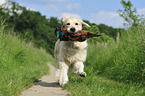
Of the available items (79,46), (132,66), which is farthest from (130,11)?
(79,46)


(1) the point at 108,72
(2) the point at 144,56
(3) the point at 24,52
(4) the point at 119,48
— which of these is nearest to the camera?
(2) the point at 144,56

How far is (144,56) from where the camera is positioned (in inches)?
198

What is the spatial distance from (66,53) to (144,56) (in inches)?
84.2

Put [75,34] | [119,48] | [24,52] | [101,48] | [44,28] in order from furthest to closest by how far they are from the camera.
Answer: [44,28] < [101,48] < [24,52] < [119,48] < [75,34]

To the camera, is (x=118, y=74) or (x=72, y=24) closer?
(x=72, y=24)

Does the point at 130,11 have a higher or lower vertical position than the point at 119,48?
higher

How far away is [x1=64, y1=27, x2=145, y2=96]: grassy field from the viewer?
154 inches

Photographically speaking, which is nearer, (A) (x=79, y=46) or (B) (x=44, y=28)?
(A) (x=79, y=46)

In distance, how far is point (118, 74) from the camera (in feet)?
21.7

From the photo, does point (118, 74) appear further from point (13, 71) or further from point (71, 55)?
point (13, 71)

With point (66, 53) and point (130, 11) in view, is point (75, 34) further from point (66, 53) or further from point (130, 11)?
point (130, 11)

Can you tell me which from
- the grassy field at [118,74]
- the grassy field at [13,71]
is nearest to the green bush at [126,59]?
the grassy field at [118,74]

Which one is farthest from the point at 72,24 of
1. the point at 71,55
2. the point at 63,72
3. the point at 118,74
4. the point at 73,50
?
the point at 118,74

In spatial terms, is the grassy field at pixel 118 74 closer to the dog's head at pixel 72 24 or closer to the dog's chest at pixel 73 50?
the dog's chest at pixel 73 50
